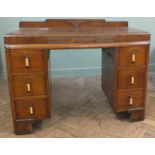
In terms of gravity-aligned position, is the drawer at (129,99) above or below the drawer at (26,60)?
below

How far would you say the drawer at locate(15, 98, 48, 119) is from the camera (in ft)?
4.00

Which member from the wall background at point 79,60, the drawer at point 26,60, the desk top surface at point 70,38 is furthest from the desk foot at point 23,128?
the wall background at point 79,60

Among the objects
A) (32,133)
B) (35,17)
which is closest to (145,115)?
(32,133)

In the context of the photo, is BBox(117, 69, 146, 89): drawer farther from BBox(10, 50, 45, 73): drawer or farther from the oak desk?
BBox(10, 50, 45, 73): drawer

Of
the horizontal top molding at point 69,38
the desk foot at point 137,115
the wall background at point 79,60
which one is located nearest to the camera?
the horizontal top molding at point 69,38

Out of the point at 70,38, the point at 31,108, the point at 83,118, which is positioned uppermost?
the point at 70,38

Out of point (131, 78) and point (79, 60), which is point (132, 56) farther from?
point (79, 60)

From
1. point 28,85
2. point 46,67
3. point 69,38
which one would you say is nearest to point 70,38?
point 69,38

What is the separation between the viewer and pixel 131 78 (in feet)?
4.21

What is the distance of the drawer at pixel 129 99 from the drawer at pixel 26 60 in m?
0.53

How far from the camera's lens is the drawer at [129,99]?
1313mm

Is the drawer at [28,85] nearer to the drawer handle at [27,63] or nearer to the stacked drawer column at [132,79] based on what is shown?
the drawer handle at [27,63]

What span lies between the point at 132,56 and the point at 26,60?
622mm

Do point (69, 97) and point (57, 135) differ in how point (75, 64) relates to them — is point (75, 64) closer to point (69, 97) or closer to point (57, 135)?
point (69, 97)
